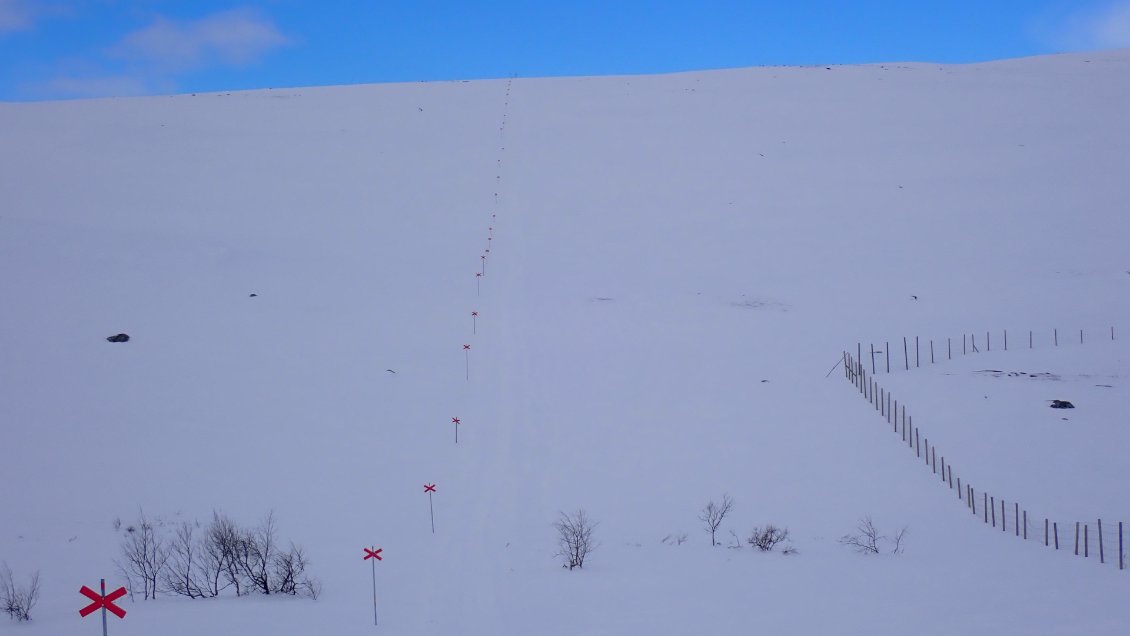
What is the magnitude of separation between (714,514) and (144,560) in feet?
28.9

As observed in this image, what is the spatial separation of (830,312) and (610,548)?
1814 cm

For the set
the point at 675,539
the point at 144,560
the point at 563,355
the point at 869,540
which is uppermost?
the point at 563,355

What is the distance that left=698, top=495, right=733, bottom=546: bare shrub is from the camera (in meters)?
14.2

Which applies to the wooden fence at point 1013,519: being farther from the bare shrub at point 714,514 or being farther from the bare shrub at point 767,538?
the bare shrub at point 714,514

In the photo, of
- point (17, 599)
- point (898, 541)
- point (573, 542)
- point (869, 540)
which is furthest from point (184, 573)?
point (898, 541)

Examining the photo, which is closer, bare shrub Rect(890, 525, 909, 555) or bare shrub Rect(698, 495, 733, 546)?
bare shrub Rect(890, 525, 909, 555)

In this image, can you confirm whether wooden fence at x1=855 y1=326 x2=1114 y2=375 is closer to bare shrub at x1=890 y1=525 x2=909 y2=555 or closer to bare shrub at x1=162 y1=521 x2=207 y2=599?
bare shrub at x1=890 y1=525 x2=909 y2=555

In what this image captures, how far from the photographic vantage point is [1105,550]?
537 inches

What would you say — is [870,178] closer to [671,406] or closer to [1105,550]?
[671,406]

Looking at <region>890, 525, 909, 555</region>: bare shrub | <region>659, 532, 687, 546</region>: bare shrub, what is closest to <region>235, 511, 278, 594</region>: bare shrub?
<region>659, 532, 687, 546</region>: bare shrub

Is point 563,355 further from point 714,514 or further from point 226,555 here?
point 226,555

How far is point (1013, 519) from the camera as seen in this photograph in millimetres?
15102

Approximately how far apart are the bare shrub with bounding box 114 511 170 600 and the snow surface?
56cm

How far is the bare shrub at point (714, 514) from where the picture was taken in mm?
14180
